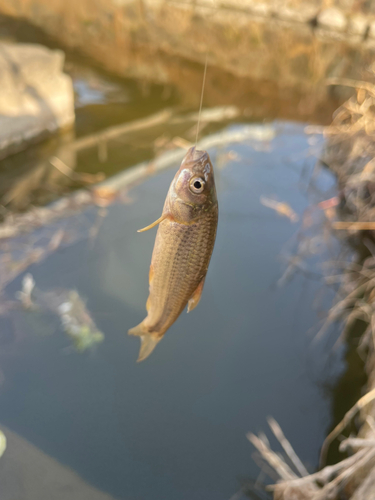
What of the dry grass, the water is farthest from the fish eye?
the water

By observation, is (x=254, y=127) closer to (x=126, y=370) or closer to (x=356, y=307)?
(x=356, y=307)

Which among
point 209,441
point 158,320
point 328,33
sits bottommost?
point 209,441

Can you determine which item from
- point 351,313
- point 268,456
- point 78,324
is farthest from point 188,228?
point 351,313

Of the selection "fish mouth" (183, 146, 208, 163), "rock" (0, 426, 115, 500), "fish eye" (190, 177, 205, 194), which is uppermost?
"fish mouth" (183, 146, 208, 163)

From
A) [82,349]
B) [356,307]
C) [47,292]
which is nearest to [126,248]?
[47,292]

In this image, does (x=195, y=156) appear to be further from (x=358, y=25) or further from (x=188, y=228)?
(x=358, y=25)

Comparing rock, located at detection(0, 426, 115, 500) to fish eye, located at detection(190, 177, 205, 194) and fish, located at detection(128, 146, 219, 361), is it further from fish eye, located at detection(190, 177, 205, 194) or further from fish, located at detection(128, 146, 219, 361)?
fish eye, located at detection(190, 177, 205, 194)

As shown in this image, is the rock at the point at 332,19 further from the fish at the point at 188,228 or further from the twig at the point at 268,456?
the fish at the point at 188,228
